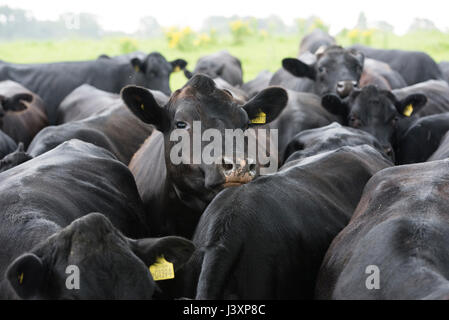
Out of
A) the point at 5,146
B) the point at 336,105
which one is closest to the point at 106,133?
the point at 5,146

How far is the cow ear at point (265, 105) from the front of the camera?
15.9ft

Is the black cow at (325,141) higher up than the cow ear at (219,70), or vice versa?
the black cow at (325,141)

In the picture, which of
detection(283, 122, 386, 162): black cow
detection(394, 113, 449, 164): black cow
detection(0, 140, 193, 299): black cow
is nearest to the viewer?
detection(0, 140, 193, 299): black cow

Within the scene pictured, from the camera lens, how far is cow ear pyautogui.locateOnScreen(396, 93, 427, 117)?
7230 mm

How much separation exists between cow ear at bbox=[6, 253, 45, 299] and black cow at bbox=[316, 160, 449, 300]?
4.17ft

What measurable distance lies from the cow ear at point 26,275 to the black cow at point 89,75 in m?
8.49

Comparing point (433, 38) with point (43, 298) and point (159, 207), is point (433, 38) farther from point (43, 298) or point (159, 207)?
Answer: point (43, 298)

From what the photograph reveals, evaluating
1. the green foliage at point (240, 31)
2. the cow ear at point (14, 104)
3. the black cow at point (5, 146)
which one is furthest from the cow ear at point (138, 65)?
the green foliage at point (240, 31)

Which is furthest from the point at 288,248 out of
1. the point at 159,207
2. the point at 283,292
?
the point at 159,207

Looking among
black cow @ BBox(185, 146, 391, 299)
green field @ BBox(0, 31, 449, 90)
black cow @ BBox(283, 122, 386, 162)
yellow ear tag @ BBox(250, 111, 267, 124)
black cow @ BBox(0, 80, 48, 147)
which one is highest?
yellow ear tag @ BBox(250, 111, 267, 124)

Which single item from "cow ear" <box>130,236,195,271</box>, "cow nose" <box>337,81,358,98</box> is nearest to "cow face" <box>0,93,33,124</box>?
"cow nose" <box>337,81,358,98</box>

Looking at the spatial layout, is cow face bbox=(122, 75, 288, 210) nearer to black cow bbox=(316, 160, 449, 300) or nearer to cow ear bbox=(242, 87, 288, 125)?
cow ear bbox=(242, 87, 288, 125)

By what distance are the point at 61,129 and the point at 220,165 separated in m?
2.69

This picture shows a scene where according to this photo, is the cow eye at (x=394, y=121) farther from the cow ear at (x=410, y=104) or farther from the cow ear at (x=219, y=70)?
the cow ear at (x=219, y=70)
